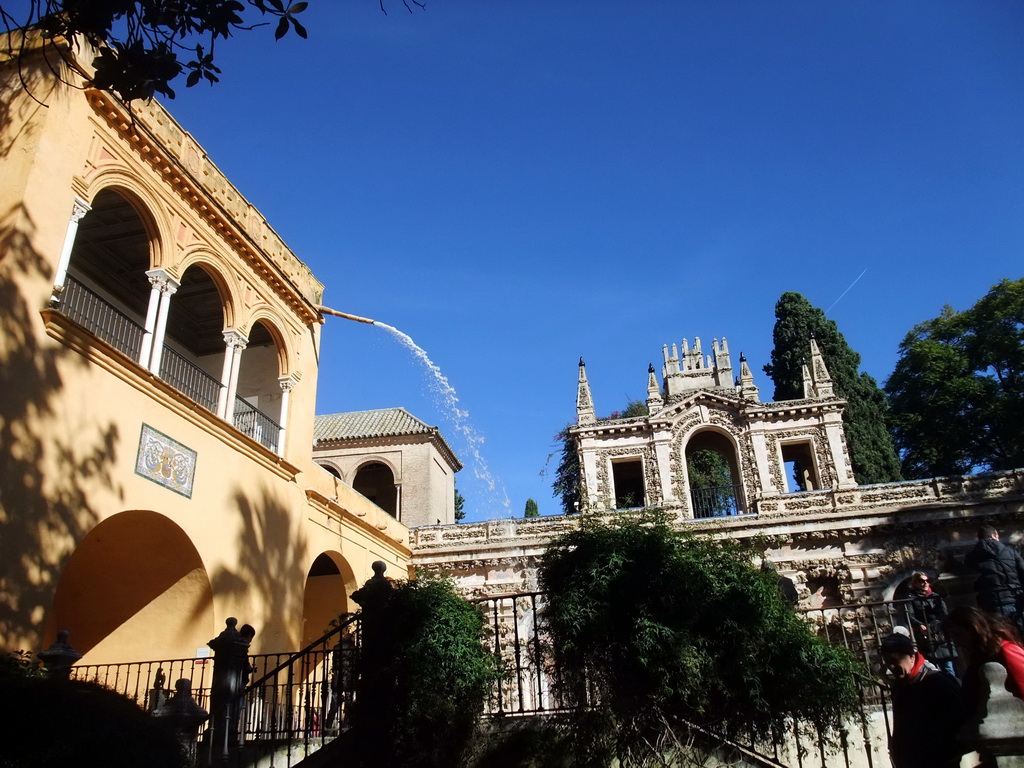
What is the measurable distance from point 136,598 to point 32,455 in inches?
145

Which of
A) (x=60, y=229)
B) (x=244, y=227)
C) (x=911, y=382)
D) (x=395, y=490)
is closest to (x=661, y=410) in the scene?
(x=395, y=490)

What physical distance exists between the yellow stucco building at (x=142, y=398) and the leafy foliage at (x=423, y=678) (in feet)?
13.4

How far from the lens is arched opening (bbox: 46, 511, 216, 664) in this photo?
35.8 ft

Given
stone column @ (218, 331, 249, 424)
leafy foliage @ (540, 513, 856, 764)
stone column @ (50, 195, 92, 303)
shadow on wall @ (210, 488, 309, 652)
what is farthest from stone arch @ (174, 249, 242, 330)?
leafy foliage @ (540, 513, 856, 764)

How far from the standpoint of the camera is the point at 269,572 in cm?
1266

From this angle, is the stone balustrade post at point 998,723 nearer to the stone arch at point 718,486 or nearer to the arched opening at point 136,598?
the arched opening at point 136,598

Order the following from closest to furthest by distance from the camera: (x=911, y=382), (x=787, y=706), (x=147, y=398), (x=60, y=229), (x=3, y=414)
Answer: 1. (x=787, y=706)
2. (x=3, y=414)
3. (x=60, y=229)
4. (x=147, y=398)
5. (x=911, y=382)

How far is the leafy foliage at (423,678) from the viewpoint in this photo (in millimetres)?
6160

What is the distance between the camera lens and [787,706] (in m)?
5.88

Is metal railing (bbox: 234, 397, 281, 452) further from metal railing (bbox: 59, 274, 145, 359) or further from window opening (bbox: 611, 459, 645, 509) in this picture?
window opening (bbox: 611, 459, 645, 509)

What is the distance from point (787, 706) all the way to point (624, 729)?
1257 mm

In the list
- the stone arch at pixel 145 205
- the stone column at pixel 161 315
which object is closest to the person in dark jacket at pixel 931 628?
the stone column at pixel 161 315

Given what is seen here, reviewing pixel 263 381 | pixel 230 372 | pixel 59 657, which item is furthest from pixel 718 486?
pixel 59 657

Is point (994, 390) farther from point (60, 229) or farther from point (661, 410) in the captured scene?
point (60, 229)
